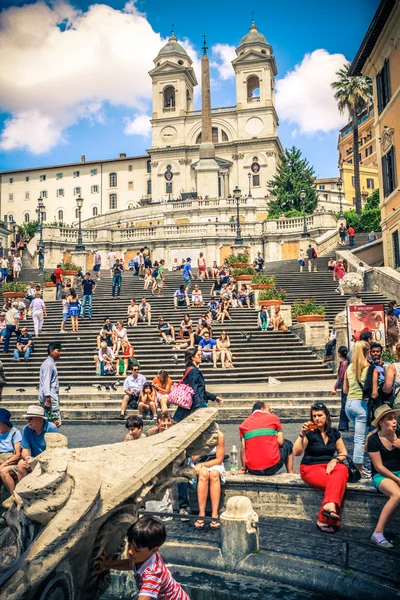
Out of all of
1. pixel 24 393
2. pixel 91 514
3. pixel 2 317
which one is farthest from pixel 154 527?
pixel 2 317

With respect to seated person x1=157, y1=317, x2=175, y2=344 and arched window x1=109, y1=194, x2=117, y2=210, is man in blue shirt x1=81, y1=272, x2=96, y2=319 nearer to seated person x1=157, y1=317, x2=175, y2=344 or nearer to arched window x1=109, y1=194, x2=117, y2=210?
seated person x1=157, y1=317, x2=175, y2=344

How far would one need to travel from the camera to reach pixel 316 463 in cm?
601

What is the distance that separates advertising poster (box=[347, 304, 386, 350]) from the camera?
44.5 feet

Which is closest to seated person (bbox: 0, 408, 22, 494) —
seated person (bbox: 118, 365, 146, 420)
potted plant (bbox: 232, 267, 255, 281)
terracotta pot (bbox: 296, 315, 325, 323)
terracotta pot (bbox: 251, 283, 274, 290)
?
seated person (bbox: 118, 365, 146, 420)

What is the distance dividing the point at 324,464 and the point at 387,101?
2271cm

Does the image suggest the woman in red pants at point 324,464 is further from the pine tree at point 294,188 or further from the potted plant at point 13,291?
the pine tree at point 294,188

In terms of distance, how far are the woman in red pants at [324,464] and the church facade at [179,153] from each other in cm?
6459

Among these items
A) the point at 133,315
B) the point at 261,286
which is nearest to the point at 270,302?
the point at 261,286

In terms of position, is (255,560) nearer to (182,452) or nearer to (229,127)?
(182,452)

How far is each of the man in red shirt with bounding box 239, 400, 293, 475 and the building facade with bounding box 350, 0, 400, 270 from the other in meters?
19.3

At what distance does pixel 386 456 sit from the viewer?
5562 mm

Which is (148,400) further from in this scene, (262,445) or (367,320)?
(367,320)

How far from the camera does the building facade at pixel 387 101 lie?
2316 centimetres

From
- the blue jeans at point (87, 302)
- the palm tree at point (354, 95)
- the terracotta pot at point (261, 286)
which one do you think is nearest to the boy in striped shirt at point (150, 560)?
the blue jeans at point (87, 302)
